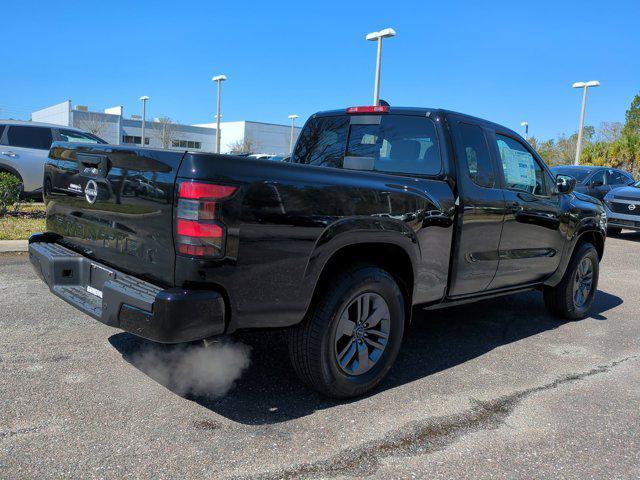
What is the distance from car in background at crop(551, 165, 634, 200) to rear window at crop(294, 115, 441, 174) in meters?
10.7

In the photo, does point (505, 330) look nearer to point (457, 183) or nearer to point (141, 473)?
point (457, 183)

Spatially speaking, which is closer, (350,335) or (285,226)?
(285,226)

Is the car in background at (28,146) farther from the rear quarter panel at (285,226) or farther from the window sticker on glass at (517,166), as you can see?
the rear quarter panel at (285,226)

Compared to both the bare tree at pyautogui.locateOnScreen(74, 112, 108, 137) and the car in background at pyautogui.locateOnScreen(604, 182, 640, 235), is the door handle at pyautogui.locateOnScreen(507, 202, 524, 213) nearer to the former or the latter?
the car in background at pyautogui.locateOnScreen(604, 182, 640, 235)

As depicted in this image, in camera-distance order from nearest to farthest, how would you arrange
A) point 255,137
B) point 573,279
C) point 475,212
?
1. point 475,212
2. point 573,279
3. point 255,137

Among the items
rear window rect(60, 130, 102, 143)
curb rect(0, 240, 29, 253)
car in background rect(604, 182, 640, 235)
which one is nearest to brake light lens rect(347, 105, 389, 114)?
curb rect(0, 240, 29, 253)

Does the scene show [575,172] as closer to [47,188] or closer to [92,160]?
[47,188]

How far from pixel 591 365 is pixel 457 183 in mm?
1878

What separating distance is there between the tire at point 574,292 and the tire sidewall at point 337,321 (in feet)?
8.73

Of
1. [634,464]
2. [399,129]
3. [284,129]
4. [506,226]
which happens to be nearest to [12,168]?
[399,129]

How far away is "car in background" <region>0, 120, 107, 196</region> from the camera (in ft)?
34.1

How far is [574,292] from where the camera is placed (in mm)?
5660

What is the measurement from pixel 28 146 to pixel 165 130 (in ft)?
143

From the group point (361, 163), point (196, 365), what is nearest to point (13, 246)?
point (196, 365)
